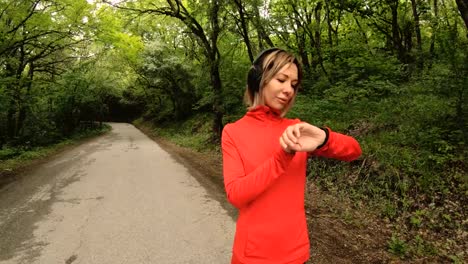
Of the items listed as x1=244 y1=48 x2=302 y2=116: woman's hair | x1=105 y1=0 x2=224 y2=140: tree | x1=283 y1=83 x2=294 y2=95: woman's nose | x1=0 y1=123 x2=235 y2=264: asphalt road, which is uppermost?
x1=105 y1=0 x2=224 y2=140: tree

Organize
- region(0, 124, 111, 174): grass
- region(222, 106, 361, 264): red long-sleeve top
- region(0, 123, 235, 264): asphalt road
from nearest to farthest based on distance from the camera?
region(222, 106, 361, 264): red long-sleeve top
region(0, 123, 235, 264): asphalt road
region(0, 124, 111, 174): grass

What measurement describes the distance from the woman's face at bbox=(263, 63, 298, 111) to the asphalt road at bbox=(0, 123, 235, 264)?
352 centimetres

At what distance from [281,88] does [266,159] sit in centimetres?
34

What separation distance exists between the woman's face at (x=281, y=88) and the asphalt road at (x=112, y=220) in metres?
3.52

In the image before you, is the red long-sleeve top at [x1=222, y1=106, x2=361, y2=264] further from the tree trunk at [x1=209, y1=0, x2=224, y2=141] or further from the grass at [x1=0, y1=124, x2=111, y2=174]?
the tree trunk at [x1=209, y1=0, x2=224, y2=141]

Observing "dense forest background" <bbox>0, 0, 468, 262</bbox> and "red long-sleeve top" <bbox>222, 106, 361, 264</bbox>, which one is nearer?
"red long-sleeve top" <bbox>222, 106, 361, 264</bbox>

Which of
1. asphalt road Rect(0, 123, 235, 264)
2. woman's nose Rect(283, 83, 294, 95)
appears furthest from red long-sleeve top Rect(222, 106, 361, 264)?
asphalt road Rect(0, 123, 235, 264)

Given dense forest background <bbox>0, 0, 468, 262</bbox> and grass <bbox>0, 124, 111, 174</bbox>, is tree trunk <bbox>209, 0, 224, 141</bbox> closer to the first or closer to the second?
dense forest background <bbox>0, 0, 468, 262</bbox>

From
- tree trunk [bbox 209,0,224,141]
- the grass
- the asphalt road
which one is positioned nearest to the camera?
the asphalt road

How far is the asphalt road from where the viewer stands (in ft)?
15.9

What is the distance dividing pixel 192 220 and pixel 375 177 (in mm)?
3459

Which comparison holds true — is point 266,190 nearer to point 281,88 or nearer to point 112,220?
point 281,88

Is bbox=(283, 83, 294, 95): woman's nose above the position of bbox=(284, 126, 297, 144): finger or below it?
above

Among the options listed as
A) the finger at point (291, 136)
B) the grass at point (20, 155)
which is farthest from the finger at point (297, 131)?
the grass at point (20, 155)
